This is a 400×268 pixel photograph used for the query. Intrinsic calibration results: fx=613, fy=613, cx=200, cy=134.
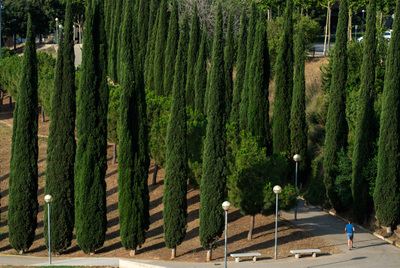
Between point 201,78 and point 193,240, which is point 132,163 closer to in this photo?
point 193,240

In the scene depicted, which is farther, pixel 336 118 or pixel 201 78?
pixel 201 78

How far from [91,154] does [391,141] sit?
1215 cm

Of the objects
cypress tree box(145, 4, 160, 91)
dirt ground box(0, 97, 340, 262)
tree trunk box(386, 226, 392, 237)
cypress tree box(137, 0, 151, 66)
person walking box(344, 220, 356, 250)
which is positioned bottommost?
dirt ground box(0, 97, 340, 262)

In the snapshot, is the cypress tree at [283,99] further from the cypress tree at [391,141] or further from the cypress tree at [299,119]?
the cypress tree at [391,141]

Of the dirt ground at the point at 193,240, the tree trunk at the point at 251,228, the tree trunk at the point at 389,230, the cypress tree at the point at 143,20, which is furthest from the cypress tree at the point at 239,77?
the cypress tree at the point at 143,20

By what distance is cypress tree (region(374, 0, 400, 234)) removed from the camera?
24969 millimetres

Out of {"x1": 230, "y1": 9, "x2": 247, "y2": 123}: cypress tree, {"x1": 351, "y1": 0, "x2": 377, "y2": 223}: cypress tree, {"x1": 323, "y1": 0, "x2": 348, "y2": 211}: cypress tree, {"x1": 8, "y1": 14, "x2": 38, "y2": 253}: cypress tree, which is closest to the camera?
{"x1": 8, "y1": 14, "x2": 38, "y2": 253}: cypress tree

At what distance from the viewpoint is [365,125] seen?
87.4ft

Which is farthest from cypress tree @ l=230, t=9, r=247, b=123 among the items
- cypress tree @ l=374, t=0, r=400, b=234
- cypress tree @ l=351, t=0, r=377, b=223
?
cypress tree @ l=374, t=0, r=400, b=234

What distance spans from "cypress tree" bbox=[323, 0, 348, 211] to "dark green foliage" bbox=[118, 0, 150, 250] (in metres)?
9.38

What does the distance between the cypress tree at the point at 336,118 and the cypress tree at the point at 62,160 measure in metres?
11.9

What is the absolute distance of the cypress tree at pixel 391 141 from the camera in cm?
2497

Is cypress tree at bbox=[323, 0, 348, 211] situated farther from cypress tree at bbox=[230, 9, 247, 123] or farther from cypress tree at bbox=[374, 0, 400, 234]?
cypress tree at bbox=[230, 9, 247, 123]

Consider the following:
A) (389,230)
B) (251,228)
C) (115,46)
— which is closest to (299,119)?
(389,230)
